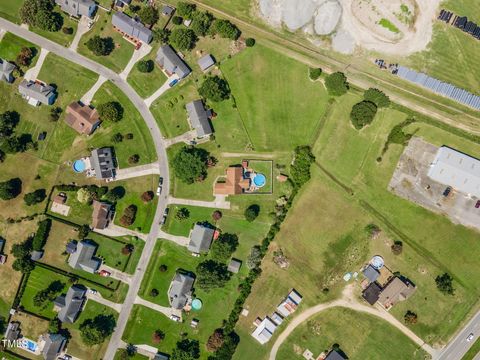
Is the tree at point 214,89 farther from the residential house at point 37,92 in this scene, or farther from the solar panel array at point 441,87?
the solar panel array at point 441,87

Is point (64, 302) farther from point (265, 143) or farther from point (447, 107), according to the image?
point (447, 107)

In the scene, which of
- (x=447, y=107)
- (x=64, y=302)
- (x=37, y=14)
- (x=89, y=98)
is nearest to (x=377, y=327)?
(x=447, y=107)

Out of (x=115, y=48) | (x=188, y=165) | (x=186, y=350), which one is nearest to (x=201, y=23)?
(x=115, y=48)

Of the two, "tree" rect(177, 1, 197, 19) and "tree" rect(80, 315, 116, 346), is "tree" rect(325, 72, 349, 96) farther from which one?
"tree" rect(80, 315, 116, 346)

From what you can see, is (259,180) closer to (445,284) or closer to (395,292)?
(395,292)

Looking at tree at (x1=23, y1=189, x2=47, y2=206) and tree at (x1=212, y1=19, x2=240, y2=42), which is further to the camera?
tree at (x1=23, y1=189, x2=47, y2=206)

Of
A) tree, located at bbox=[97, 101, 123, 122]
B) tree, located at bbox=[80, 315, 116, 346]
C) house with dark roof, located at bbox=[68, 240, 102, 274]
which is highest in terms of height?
tree, located at bbox=[97, 101, 123, 122]

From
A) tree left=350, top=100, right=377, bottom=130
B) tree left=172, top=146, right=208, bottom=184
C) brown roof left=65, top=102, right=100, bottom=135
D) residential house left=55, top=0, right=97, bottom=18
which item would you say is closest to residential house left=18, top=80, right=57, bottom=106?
brown roof left=65, top=102, right=100, bottom=135
